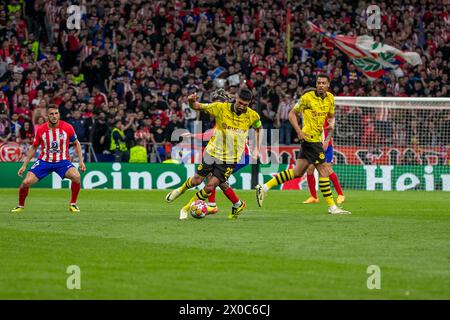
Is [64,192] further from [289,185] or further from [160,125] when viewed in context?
[289,185]

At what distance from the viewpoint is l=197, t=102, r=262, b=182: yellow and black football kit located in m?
15.4

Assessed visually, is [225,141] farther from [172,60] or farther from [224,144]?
[172,60]

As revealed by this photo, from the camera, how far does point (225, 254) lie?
10.7 m

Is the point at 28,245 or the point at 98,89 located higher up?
the point at 98,89

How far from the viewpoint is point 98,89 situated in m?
30.6

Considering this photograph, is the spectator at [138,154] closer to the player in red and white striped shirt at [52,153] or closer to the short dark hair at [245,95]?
the player in red and white striped shirt at [52,153]

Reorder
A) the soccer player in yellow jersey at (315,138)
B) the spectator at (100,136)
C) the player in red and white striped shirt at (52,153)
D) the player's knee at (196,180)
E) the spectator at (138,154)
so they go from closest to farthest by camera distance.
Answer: the player's knee at (196,180), the soccer player in yellow jersey at (315,138), the player in red and white striped shirt at (52,153), the spectator at (100,136), the spectator at (138,154)

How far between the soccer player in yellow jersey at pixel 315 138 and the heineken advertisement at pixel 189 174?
1154 centimetres

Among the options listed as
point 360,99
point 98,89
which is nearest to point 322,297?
point 360,99

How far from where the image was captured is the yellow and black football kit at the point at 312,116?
Answer: 17.2m

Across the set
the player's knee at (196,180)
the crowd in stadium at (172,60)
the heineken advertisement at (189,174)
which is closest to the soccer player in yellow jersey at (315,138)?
the player's knee at (196,180)
